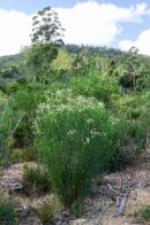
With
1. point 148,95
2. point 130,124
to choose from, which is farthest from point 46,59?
point 130,124

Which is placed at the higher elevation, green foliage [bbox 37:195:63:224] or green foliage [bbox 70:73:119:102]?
green foliage [bbox 70:73:119:102]

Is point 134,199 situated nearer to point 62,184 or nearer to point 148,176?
point 62,184

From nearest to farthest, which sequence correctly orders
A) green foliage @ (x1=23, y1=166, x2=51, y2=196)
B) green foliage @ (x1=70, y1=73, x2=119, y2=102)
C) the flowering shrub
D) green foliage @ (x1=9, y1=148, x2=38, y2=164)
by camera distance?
the flowering shrub
green foliage @ (x1=23, y1=166, x2=51, y2=196)
green foliage @ (x1=9, y1=148, x2=38, y2=164)
green foliage @ (x1=70, y1=73, x2=119, y2=102)

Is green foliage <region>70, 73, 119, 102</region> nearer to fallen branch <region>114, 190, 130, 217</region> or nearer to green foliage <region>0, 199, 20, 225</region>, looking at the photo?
fallen branch <region>114, 190, 130, 217</region>

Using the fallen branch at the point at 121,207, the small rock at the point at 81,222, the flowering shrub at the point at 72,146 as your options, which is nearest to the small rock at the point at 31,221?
the small rock at the point at 81,222

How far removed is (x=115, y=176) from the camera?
1154cm

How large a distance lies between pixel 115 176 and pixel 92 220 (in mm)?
3493

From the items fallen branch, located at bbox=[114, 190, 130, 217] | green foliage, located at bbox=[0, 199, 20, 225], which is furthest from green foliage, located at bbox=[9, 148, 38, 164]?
green foliage, located at bbox=[0, 199, 20, 225]

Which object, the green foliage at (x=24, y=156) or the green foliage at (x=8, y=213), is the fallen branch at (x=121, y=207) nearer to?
the green foliage at (x=8, y=213)

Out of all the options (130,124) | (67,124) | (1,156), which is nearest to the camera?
(1,156)

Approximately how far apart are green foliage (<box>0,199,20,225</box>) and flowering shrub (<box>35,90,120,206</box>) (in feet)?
3.76

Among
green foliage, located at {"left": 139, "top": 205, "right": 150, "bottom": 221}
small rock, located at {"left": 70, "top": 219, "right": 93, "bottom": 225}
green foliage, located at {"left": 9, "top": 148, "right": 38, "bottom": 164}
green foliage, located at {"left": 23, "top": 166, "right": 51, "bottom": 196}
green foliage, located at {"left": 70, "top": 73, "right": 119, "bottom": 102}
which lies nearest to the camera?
small rock, located at {"left": 70, "top": 219, "right": 93, "bottom": 225}

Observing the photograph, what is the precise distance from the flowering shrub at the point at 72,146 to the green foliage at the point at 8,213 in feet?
3.76

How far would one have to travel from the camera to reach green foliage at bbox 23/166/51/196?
9.55 meters
